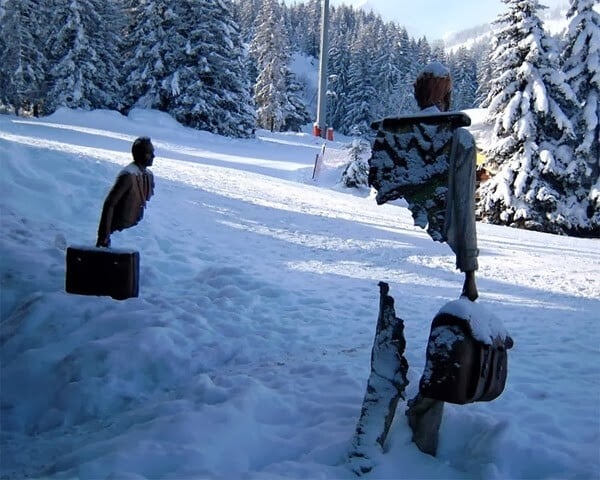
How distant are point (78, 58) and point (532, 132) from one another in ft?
71.9

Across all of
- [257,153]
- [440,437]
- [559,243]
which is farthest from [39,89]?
[440,437]

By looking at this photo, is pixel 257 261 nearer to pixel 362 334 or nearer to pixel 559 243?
pixel 362 334

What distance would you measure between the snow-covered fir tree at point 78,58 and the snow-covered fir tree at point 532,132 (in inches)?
778

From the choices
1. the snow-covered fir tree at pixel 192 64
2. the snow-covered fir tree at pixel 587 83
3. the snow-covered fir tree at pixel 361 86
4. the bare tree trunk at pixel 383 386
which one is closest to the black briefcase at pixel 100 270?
the bare tree trunk at pixel 383 386

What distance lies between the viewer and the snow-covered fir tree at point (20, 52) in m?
27.7

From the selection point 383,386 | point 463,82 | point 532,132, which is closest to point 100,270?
point 383,386

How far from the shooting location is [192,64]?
27562mm

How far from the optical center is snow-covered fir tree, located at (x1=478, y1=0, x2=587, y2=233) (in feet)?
59.2

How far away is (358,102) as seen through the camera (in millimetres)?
49844

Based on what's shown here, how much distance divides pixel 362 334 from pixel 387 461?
108 inches

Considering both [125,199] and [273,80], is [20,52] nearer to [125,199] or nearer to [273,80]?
[273,80]

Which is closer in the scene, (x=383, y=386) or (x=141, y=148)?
(x=383, y=386)

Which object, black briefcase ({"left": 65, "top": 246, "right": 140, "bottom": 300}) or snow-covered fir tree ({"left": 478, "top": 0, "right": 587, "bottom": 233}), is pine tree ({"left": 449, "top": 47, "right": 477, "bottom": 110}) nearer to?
snow-covered fir tree ({"left": 478, "top": 0, "right": 587, "bottom": 233})

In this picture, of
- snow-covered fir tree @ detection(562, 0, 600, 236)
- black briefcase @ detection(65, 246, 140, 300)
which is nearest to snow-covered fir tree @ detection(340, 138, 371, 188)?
snow-covered fir tree @ detection(562, 0, 600, 236)
